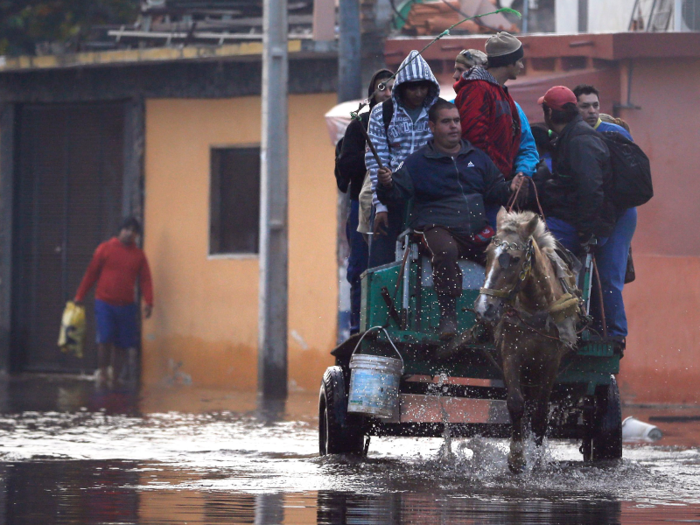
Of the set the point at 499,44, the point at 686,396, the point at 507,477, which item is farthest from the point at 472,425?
the point at 686,396

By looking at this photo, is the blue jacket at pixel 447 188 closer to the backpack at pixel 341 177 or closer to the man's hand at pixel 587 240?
the man's hand at pixel 587 240

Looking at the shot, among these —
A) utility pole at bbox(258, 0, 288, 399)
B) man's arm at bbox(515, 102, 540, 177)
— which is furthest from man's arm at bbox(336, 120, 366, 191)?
utility pole at bbox(258, 0, 288, 399)

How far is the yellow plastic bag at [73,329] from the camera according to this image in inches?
722

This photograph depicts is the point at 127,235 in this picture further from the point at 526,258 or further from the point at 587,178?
the point at 526,258

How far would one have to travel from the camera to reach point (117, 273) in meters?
18.3

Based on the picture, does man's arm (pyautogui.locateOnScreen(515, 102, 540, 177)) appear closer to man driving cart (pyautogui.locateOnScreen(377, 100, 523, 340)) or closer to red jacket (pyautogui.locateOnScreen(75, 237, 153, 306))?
man driving cart (pyautogui.locateOnScreen(377, 100, 523, 340))

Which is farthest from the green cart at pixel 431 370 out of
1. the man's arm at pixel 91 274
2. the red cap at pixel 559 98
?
the man's arm at pixel 91 274

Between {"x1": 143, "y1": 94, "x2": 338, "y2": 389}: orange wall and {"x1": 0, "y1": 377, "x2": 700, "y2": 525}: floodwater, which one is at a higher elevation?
{"x1": 143, "y1": 94, "x2": 338, "y2": 389}: orange wall

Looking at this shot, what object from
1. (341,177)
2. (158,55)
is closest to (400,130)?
(341,177)

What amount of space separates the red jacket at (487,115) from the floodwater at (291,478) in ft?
5.85

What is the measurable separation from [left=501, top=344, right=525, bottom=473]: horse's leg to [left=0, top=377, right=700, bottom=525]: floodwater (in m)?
0.10

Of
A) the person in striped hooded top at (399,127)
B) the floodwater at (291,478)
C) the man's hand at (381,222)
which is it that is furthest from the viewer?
the person in striped hooded top at (399,127)

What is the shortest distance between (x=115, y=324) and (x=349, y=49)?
466 cm

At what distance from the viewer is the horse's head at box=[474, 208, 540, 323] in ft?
26.6
